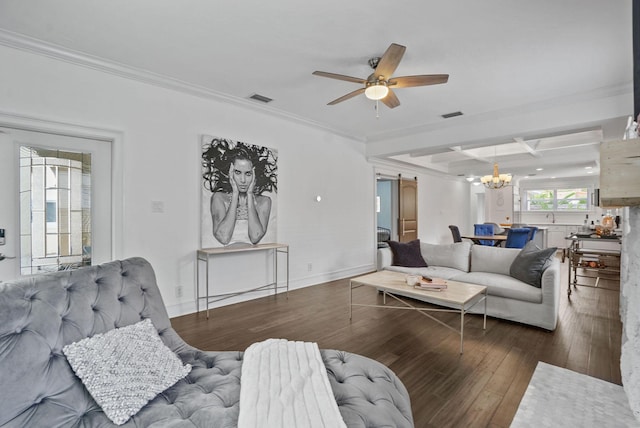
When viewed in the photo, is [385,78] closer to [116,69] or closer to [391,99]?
[391,99]

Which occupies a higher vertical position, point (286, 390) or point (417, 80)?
point (417, 80)

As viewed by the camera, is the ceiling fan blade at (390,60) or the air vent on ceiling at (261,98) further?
the air vent on ceiling at (261,98)

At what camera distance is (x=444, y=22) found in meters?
2.38

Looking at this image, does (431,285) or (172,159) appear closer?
(431,285)

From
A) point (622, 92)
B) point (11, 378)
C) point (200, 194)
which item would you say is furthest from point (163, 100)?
point (622, 92)

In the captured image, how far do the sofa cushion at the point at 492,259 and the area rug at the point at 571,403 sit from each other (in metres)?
1.77

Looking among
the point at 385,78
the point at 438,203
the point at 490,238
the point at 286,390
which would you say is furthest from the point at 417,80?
the point at 438,203

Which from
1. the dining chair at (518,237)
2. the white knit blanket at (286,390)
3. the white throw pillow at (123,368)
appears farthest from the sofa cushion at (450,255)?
the white throw pillow at (123,368)

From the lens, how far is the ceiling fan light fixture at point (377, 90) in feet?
9.27

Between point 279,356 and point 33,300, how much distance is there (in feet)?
3.50

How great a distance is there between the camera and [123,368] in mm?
1241

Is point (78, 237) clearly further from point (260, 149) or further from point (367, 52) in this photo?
point (367, 52)

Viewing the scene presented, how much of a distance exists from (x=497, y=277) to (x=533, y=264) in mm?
436

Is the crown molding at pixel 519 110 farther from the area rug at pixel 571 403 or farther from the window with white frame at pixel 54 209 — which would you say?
the window with white frame at pixel 54 209
